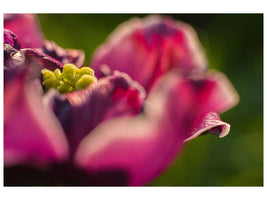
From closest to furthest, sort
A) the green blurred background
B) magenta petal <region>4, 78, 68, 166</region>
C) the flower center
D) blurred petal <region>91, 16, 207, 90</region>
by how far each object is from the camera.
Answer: magenta petal <region>4, 78, 68, 166</region> < the flower center < blurred petal <region>91, 16, 207, 90</region> < the green blurred background

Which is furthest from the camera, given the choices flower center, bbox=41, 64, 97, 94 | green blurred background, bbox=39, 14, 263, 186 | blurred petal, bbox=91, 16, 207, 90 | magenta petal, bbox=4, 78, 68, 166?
green blurred background, bbox=39, 14, 263, 186

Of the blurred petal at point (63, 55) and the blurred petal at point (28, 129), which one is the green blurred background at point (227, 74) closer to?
the blurred petal at point (63, 55)

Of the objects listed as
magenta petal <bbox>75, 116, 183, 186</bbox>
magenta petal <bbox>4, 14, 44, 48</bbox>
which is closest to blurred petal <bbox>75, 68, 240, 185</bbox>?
magenta petal <bbox>75, 116, 183, 186</bbox>

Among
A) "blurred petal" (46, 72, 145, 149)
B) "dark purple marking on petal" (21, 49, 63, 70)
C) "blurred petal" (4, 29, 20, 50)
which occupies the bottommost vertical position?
"blurred petal" (46, 72, 145, 149)

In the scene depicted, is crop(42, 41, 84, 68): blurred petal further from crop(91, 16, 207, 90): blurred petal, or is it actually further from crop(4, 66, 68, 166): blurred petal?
crop(4, 66, 68, 166): blurred petal

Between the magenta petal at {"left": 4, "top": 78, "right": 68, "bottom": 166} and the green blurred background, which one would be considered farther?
the green blurred background

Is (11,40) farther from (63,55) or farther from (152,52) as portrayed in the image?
(152,52)

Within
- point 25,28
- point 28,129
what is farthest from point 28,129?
point 25,28

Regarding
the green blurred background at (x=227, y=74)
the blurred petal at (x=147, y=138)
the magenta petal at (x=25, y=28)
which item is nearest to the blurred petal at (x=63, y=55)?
the magenta petal at (x=25, y=28)
